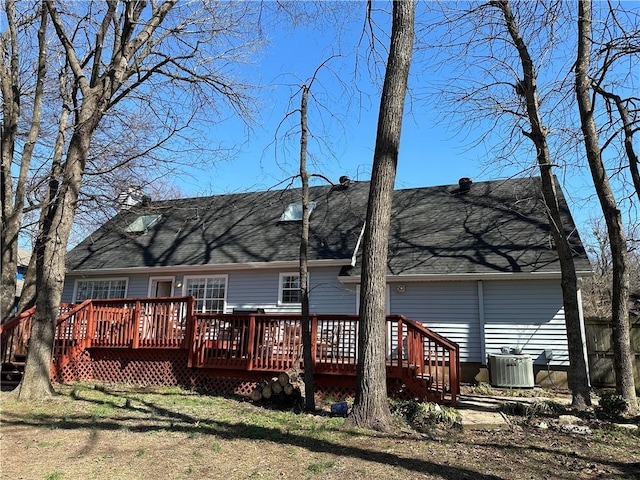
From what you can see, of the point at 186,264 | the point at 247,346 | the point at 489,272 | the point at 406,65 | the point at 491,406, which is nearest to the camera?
the point at 406,65

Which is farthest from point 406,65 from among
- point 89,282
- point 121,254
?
point 89,282

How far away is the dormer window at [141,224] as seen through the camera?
16377mm

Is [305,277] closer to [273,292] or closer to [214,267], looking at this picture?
[273,292]

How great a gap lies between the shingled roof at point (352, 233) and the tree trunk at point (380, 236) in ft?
10.7

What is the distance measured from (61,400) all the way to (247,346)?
10.2 ft

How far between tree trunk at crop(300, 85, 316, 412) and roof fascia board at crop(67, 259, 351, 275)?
4625 millimetres

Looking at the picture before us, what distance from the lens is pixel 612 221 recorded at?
25.0 ft

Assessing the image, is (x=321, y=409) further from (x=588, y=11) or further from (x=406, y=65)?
(x=588, y=11)

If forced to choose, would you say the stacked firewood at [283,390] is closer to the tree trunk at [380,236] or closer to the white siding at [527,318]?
the tree trunk at [380,236]

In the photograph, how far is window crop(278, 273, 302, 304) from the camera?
12531 millimetres

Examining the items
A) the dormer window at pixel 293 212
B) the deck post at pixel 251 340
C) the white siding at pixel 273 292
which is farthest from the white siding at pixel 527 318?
the dormer window at pixel 293 212

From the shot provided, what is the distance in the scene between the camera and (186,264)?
13297 millimetres

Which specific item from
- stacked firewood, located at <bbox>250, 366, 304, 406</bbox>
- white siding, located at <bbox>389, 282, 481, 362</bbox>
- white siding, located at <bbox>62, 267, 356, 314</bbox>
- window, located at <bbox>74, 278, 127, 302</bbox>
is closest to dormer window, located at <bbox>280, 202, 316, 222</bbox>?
white siding, located at <bbox>62, 267, 356, 314</bbox>

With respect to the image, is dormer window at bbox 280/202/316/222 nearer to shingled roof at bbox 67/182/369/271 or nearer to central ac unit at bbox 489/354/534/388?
shingled roof at bbox 67/182/369/271
